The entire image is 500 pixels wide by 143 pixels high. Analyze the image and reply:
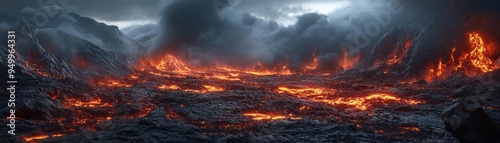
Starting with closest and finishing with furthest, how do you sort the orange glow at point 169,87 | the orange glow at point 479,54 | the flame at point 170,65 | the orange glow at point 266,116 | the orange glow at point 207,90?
the orange glow at point 266,116, the orange glow at point 207,90, the orange glow at point 169,87, the orange glow at point 479,54, the flame at point 170,65

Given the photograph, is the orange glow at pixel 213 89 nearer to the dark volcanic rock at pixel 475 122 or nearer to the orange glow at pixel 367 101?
the orange glow at pixel 367 101

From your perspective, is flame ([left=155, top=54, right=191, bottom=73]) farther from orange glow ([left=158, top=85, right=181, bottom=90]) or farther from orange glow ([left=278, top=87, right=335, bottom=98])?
orange glow ([left=278, top=87, right=335, bottom=98])

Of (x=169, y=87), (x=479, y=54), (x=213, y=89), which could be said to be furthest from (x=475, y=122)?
(x=479, y=54)

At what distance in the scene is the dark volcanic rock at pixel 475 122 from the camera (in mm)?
9920

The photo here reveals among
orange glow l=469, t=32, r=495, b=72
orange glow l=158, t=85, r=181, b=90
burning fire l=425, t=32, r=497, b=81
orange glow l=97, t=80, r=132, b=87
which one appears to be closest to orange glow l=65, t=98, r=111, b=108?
orange glow l=158, t=85, r=181, b=90

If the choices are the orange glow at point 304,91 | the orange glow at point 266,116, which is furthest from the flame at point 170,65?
the orange glow at point 266,116

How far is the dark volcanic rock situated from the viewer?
992 cm

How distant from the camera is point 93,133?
13.1 meters

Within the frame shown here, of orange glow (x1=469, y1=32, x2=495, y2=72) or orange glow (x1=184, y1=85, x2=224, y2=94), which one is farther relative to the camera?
orange glow (x1=469, y1=32, x2=495, y2=72)

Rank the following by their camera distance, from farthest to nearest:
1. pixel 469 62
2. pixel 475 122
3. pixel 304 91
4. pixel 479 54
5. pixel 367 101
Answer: pixel 479 54 < pixel 469 62 < pixel 304 91 < pixel 367 101 < pixel 475 122

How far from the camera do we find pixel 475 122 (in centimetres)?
997

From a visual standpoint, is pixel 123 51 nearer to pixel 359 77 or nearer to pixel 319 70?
pixel 319 70

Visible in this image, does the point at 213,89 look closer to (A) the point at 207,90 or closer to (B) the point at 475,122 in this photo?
(A) the point at 207,90

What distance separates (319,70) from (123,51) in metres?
25.6
